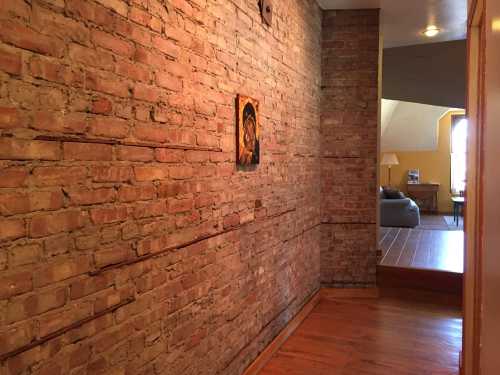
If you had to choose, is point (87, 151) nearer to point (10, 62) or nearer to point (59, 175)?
point (59, 175)

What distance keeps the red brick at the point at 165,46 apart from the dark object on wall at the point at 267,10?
3.56 feet

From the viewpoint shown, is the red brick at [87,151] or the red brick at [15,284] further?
the red brick at [87,151]

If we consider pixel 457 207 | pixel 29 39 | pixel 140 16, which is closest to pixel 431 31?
pixel 140 16

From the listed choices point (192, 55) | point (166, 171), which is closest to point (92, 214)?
point (166, 171)

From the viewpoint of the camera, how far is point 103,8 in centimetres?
141

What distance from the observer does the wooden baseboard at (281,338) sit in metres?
2.71

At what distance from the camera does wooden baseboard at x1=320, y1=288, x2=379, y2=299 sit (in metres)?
4.22

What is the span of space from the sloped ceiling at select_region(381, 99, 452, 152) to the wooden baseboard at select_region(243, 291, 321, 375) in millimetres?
6741

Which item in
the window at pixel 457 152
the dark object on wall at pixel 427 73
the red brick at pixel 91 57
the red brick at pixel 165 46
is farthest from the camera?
the window at pixel 457 152

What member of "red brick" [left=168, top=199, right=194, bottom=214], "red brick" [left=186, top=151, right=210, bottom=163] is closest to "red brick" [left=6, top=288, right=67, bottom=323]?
"red brick" [left=168, top=199, right=194, bottom=214]

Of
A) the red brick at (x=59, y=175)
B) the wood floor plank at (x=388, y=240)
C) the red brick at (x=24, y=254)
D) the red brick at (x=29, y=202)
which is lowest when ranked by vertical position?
the wood floor plank at (x=388, y=240)

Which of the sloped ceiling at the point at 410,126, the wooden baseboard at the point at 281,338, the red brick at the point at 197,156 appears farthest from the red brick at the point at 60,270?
the sloped ceiling at the point at 410,126

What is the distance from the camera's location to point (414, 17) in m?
4.32

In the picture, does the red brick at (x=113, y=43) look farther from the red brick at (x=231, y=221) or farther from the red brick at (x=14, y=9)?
the red brick at (x=231, y=221)
